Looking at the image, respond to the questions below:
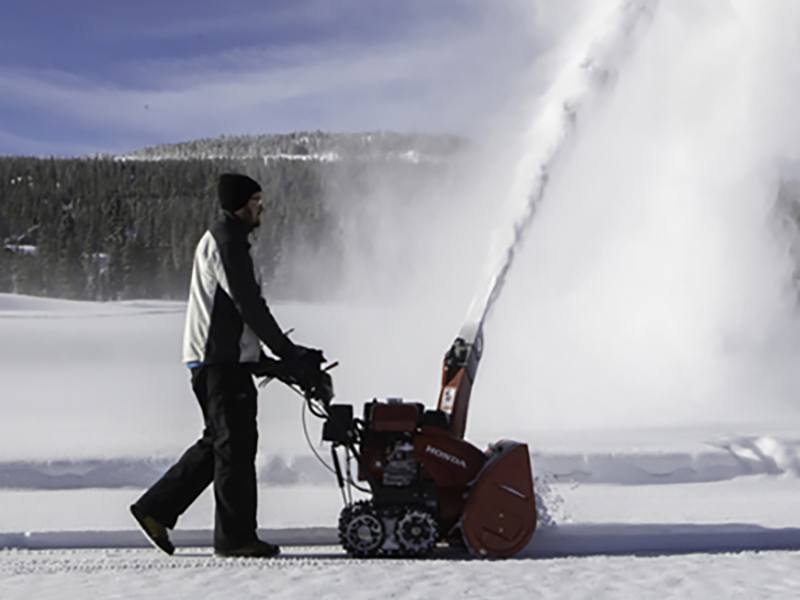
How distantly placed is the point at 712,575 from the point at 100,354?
59.3ft

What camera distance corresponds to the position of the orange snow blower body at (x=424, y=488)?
14.6ft

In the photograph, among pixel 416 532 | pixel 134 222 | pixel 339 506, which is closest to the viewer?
pixel 416 532

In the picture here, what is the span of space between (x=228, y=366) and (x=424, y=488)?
109cm

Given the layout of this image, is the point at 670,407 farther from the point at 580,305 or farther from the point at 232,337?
the point at 232,337

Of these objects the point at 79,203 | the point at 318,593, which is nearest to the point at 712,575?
the point at 318,593

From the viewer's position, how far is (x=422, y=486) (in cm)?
454

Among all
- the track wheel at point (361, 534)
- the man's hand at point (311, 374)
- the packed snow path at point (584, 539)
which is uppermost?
the man's hand at point (311, 374)

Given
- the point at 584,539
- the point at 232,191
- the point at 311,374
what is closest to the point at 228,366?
the point at 311,374

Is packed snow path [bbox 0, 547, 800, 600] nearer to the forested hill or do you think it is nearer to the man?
the man

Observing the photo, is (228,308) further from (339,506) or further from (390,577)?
(339,506)

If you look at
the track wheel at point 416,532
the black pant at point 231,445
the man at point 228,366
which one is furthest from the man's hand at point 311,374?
the track wheel at point 416,532

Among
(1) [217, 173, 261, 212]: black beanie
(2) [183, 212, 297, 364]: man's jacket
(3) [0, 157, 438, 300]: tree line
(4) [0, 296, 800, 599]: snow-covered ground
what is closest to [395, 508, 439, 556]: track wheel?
(4) [0, 296, 800, 599]: snow-covered ground

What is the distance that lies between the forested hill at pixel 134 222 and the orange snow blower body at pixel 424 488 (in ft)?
136

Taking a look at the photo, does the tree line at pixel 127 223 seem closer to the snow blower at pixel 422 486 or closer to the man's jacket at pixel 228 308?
the man's jacket at pixel 228 308
